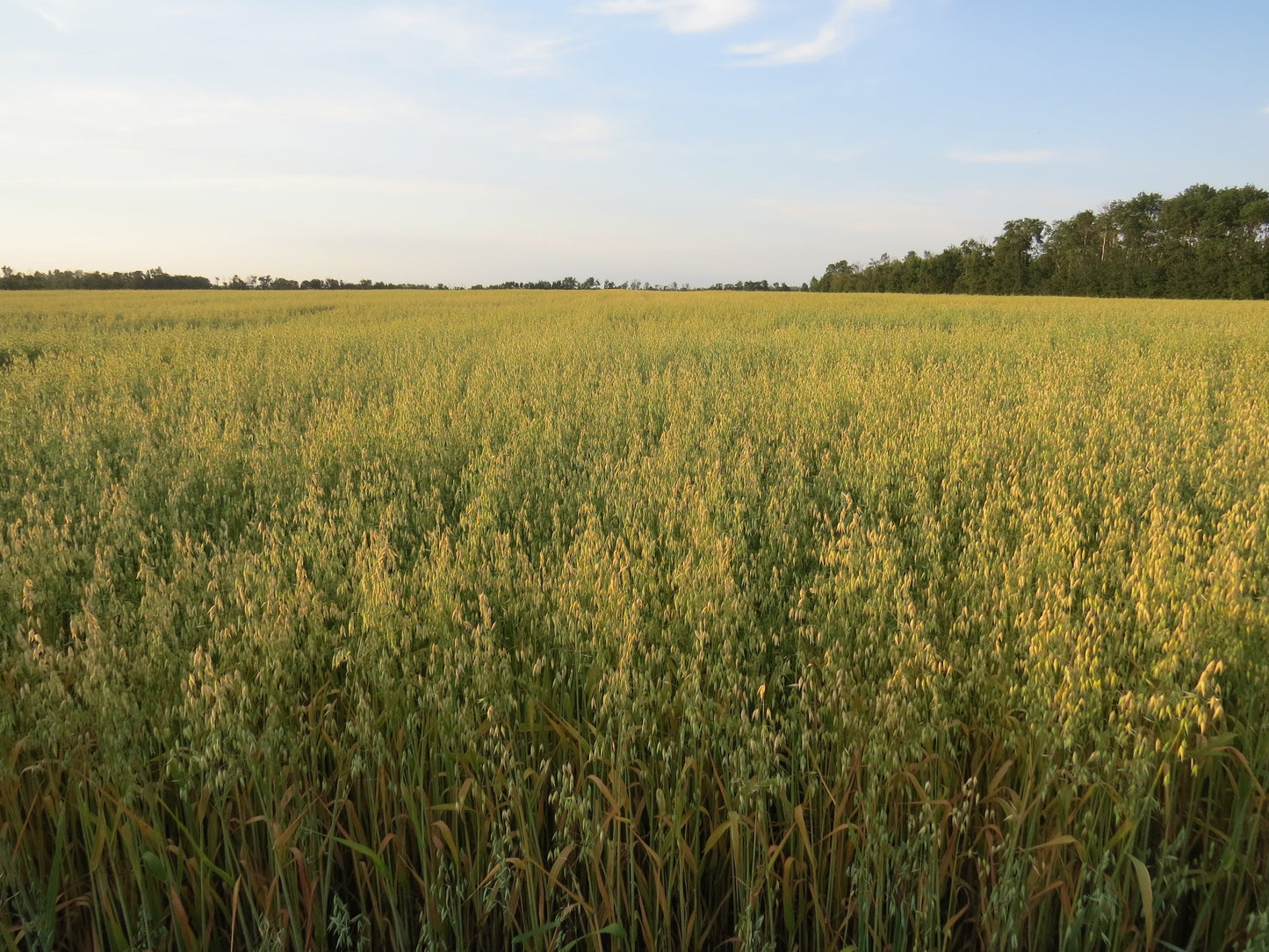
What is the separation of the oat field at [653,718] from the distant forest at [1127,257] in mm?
50512

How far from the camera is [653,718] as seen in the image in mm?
1689

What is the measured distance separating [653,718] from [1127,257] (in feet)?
196

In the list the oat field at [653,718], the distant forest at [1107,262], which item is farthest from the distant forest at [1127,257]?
the oat field at [653,718]

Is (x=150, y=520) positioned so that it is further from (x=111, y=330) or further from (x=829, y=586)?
(x=111, y=330)

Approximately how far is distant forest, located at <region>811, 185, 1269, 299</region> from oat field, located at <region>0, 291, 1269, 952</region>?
50.5 m

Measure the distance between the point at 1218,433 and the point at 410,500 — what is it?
510 cm

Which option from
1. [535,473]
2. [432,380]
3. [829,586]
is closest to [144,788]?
[829,586]

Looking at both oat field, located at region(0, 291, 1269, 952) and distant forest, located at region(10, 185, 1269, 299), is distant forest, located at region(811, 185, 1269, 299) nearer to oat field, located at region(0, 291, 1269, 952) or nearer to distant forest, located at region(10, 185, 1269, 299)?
distant forest, located at region(10, 185, 1269, 299)

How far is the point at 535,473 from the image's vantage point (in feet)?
13.0

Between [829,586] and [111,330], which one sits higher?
[111,330]

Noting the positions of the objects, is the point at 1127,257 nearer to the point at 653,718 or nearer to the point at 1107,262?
the point at 1107,262

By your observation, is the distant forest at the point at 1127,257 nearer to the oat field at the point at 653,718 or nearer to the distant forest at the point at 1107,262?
the distant forest at the point at 1107,262

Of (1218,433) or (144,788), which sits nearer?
(144,788)

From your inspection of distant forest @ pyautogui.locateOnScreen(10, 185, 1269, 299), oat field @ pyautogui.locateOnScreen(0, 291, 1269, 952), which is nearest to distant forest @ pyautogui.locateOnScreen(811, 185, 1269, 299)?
distant forest @ pyautogui.locateOnScreen(10, 185, 1269, 299)
